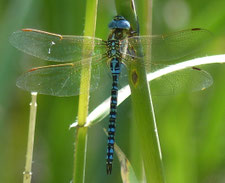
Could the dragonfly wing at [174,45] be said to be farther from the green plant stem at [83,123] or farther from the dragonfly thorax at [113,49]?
the green plant stem at [83,123]

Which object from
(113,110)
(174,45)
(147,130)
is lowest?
(147,130)

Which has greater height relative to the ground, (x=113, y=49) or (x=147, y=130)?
(x=113, y=49)

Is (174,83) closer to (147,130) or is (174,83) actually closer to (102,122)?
(147,130)

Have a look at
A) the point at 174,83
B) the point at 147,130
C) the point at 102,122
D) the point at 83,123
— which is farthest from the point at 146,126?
the point at 102,122

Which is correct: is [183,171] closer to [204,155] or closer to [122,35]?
[204,155]

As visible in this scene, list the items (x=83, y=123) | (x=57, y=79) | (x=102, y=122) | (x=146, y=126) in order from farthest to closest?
(x=102, y=122) → (x=57, y=79) → (x=83, y=123) → (x=146, y=126)

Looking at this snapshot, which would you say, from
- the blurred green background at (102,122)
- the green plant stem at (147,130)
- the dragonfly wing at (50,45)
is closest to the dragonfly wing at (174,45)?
the dragonfly wing at (50,45)

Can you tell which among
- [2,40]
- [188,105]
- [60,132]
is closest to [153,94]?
[188,105]
